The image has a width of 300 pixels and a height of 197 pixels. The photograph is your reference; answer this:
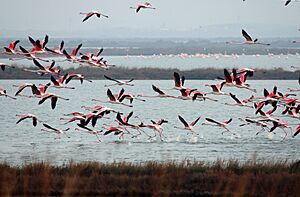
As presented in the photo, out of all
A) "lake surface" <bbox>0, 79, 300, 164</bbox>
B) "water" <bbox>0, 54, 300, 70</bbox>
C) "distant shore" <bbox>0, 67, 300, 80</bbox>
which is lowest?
"lake surface" <bbox>0, 79, 300, 164</bbox>

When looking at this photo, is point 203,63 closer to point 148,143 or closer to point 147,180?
point 148,143

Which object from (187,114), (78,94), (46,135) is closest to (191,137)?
(46,135)

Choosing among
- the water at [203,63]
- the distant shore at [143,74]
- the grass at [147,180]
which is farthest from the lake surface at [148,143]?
the water at [203,63]

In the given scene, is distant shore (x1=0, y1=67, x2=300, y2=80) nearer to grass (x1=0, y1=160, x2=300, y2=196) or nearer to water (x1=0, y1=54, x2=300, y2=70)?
water (x1=0, y1=54, x2=300, y2=70)

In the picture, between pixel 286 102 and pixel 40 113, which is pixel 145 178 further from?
pixel 40 113

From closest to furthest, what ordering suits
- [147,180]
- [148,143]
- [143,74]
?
[147,180], [148,143], [143,74]

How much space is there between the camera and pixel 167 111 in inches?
2274

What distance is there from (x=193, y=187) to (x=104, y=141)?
19.0 meters

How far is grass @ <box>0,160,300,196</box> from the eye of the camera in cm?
1919

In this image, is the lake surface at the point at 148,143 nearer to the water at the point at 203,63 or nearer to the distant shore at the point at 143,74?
the distant shore at the point at 143,74

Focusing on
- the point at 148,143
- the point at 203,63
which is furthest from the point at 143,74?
the point at 203,63

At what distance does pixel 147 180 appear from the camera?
20516mm

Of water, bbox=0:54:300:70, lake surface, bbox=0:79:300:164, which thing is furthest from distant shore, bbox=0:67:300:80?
lake surface, bbox=0:79:300:164

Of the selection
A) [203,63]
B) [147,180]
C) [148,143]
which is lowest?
[148,143]
